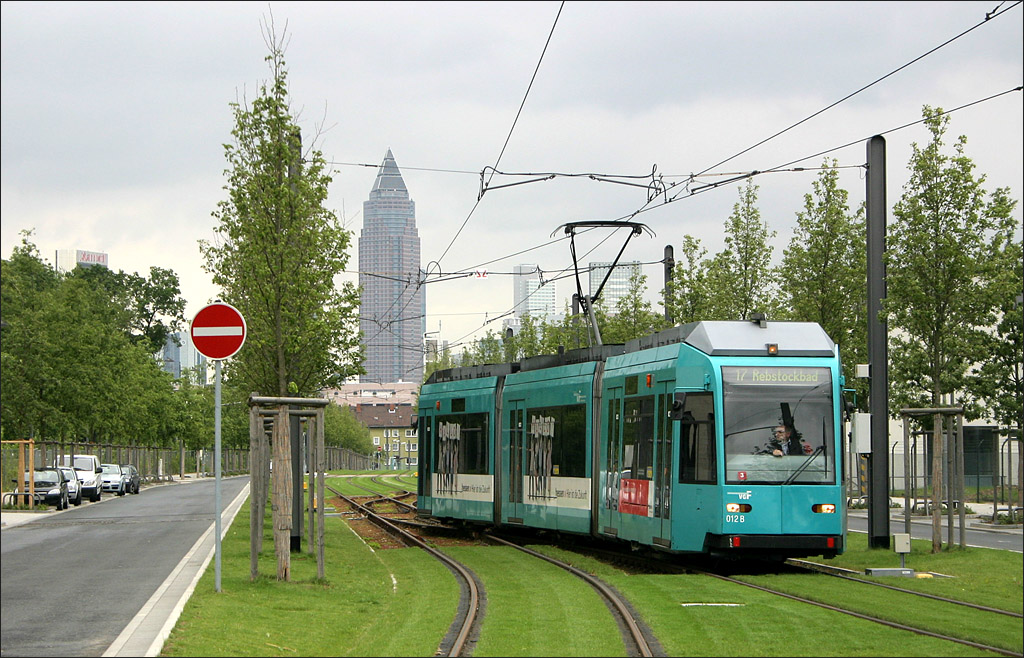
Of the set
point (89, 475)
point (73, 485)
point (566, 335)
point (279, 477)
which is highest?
point (566, 335)

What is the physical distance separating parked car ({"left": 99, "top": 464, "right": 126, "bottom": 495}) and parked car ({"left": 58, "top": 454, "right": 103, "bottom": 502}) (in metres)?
4.17

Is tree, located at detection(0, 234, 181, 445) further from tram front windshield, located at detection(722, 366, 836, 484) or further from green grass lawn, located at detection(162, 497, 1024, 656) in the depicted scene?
tram front windshield, located at detection(722, 366, 836, 484)

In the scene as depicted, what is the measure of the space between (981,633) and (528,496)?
13.1m

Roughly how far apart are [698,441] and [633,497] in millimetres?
2404

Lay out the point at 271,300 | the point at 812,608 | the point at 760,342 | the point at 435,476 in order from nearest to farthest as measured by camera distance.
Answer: the point at 812,608, the point at 760,342, the point at 271,300, the point at 435,476

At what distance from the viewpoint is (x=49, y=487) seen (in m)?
40.5

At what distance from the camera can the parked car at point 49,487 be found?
132 feet

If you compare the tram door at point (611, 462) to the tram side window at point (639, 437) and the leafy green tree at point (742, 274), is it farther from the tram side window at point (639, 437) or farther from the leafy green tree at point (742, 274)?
the leafy green tree at point (742, 274)

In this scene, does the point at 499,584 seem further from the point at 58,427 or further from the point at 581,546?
the point at 58,427

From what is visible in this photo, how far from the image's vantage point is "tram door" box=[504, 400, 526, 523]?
24656 millimetres

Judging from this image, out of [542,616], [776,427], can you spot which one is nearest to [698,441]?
[776,427]

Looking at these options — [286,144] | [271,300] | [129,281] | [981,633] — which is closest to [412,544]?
[271,300]

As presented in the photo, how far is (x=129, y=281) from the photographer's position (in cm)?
9775

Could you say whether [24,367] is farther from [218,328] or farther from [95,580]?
[218,328]
